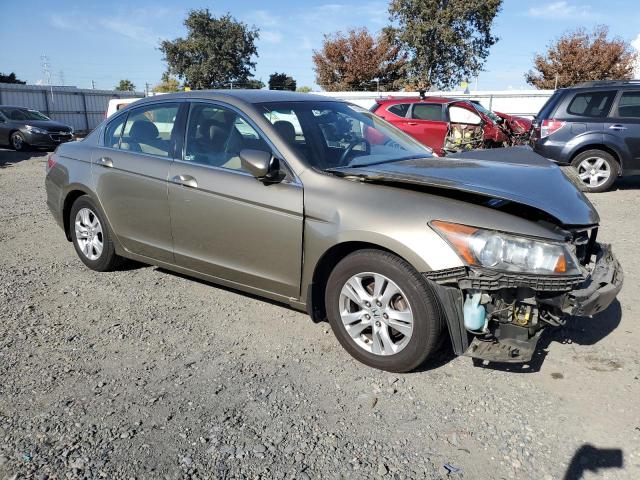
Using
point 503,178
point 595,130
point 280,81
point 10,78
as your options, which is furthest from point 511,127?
point 10,78

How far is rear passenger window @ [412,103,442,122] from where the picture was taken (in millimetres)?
13352

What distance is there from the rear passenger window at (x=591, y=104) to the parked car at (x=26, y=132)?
52.7ft

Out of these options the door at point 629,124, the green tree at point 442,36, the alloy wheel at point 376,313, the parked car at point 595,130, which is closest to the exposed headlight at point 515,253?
the alloy wheel at point 376,313

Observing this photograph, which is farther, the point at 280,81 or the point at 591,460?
the point at 280,81

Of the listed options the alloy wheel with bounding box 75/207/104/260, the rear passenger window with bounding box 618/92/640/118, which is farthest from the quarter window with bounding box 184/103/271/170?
the rear passenger window with bounding box 618/92/640/118

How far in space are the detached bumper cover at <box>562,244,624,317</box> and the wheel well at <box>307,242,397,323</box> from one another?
1225mm

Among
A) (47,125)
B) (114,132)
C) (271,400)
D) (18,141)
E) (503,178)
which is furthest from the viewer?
(47,125)

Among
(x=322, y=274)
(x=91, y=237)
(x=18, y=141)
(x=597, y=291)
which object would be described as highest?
(x=597, y=291)

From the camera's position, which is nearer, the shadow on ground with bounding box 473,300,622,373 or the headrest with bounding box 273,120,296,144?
the shadow on ground with bounding box 473,300,622,373

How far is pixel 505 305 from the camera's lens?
9.59 feet

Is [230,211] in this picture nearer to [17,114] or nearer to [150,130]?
[150,130]

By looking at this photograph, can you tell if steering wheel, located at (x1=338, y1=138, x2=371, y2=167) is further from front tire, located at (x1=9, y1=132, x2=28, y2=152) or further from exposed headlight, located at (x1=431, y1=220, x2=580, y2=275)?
front tire, located at (x1=9, y1=132, x2=28, y2=152)

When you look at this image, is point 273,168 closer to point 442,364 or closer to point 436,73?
point 442,364

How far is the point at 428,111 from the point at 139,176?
10.2 meters
